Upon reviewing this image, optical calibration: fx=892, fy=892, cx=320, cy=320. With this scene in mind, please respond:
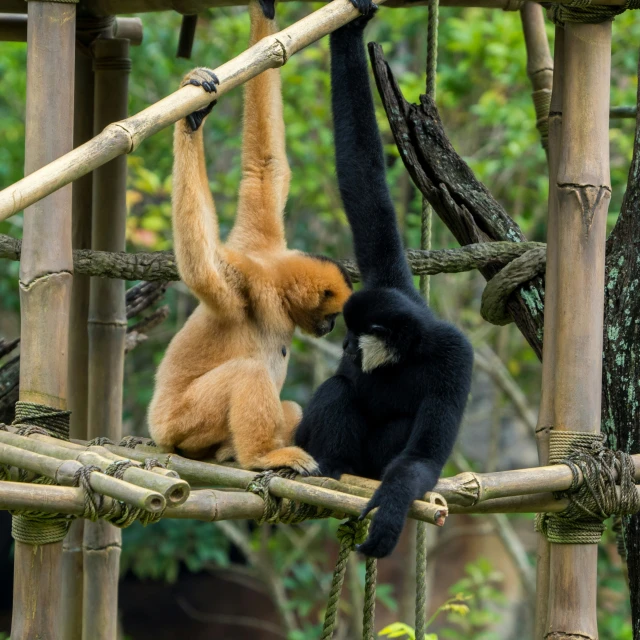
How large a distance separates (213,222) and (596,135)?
57.8 inches

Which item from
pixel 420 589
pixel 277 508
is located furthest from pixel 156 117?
pixel 420 589

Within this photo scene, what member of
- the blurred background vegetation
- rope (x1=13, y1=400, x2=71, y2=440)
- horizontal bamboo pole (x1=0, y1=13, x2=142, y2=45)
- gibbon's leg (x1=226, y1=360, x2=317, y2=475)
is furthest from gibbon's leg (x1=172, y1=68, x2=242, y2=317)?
the blurred background vegetation

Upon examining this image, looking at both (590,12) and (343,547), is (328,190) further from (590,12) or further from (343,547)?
(343,547)

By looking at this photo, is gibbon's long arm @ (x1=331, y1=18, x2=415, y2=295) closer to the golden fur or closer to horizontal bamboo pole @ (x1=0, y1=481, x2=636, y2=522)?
the golden fur

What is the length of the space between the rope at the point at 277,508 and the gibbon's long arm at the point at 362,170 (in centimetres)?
107

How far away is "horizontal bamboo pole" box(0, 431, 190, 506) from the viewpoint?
2303 mm

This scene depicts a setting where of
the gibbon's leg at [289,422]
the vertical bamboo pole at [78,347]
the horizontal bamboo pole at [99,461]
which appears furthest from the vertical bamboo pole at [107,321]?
the horizontal bamboo pole at [99,461]

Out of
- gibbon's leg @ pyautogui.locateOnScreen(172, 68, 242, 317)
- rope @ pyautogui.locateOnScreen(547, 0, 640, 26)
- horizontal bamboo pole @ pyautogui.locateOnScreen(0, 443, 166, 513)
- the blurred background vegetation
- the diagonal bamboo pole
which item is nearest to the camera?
horizontal bamboo pole @ pyautogui.locateOnScreen(0, 443, 166, 513)

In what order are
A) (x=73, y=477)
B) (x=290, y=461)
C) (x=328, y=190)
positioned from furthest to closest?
(x=328, y=190)
(x=290, y=461)
(x=73, y=477)

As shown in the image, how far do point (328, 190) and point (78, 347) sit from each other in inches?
157

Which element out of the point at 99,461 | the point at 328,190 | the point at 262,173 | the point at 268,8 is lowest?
the point at 99,461

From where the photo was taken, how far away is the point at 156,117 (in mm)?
2553

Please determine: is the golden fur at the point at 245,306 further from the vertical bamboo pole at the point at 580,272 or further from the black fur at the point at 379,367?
the vertical bamboo pole at the point at 580,272

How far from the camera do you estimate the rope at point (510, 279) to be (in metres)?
3.73
